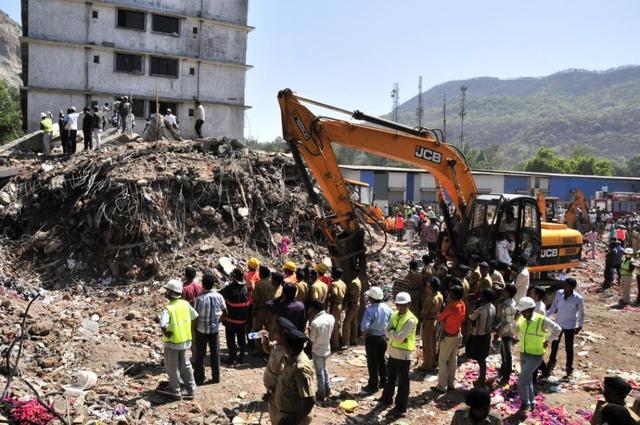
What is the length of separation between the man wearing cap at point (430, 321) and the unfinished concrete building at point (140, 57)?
21299 millimetres

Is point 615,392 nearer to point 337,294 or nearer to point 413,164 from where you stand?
point 337,294

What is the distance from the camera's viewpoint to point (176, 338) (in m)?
6.89

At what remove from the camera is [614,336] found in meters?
11.2

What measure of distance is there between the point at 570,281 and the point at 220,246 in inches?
325

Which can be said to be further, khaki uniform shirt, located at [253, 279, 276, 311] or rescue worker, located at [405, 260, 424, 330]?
rescue worker, located at [405, 260, 424, 330]

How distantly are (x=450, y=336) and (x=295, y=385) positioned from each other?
3.45m

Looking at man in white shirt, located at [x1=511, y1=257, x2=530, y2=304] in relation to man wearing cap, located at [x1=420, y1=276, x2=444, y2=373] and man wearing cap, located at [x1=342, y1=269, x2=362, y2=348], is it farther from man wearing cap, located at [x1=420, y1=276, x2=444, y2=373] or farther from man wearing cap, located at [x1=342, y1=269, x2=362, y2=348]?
man wearing cap, located at [x1=342, y1=269, x2=362, y2=348]

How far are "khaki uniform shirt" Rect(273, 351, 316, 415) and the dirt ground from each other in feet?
6.57

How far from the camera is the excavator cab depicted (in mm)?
11156

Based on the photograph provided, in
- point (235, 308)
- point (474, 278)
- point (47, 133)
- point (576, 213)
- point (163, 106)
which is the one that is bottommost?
point (235, 308)

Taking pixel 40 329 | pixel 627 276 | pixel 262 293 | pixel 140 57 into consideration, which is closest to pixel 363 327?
pixel 262 293

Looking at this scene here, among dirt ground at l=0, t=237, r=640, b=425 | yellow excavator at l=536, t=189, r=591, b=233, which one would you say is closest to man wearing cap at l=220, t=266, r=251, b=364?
dirt ground at l=0, t=237, r=640, b=425

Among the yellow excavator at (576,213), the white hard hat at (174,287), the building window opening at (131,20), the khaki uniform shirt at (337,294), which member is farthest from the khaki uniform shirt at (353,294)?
the building window opening at (131,20)

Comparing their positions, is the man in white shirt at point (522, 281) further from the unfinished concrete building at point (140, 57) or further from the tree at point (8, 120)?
the tree at point (8, 120)
